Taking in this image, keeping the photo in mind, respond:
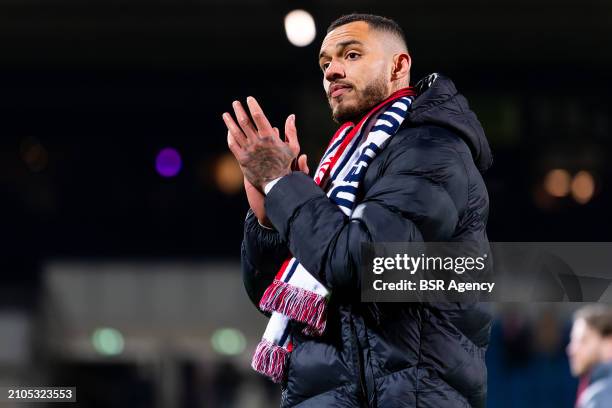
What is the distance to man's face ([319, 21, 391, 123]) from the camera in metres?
2.27

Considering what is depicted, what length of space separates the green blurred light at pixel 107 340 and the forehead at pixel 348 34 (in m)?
8.34

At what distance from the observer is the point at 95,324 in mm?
10445

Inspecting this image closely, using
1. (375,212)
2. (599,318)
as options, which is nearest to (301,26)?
(599,318)

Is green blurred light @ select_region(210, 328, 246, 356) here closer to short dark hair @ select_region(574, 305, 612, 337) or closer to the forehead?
short dark hair @ select_region(574, 305, 612, 337)

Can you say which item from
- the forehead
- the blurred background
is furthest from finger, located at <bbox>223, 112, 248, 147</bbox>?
the blurred background

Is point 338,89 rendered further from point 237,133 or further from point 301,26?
point 301,26

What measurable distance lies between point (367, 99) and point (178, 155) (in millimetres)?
8771

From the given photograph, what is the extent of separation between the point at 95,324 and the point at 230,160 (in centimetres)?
219

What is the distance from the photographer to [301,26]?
792cm

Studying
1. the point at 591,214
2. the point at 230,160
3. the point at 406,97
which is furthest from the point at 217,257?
the point at 406,97

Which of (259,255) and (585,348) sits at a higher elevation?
(259,255)

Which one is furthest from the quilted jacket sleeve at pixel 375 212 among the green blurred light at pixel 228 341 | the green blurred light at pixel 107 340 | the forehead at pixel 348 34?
the green blurred light at pixel 107 340

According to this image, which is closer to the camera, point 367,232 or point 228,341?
point 367,232

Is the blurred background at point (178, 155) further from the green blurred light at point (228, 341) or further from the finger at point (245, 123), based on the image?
the finger at point (245, 123)
